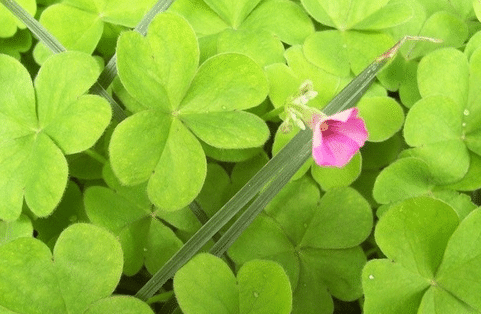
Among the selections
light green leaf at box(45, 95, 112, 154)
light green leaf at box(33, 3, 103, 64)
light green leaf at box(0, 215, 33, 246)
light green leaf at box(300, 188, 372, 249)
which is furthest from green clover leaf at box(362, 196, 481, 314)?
light green leaf at box(33, 3, 103, 64)

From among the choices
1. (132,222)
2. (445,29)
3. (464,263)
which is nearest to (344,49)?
(445,29)

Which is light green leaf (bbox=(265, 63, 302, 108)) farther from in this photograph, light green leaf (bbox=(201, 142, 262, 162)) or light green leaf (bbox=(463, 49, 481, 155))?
light green leaf (bbox=(463, 49, 481, 155))

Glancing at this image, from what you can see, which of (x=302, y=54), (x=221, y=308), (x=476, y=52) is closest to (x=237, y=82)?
(x=302, y=54)

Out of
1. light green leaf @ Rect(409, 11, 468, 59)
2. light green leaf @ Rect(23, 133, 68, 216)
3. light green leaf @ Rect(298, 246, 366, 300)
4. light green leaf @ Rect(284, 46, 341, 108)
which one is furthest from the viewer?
light green leaf @ Rect(409, 11, 468, 59)

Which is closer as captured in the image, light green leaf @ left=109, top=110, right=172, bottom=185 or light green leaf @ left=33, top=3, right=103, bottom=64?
light green leaf @ left=109, top=110, right=172, bottom=185

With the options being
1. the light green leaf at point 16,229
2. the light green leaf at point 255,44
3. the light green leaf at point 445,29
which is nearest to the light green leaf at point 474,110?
the light green leaf at point 445,29

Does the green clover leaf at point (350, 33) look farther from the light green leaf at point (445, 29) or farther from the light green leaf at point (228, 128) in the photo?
the light green leaf at point (228, 128)
